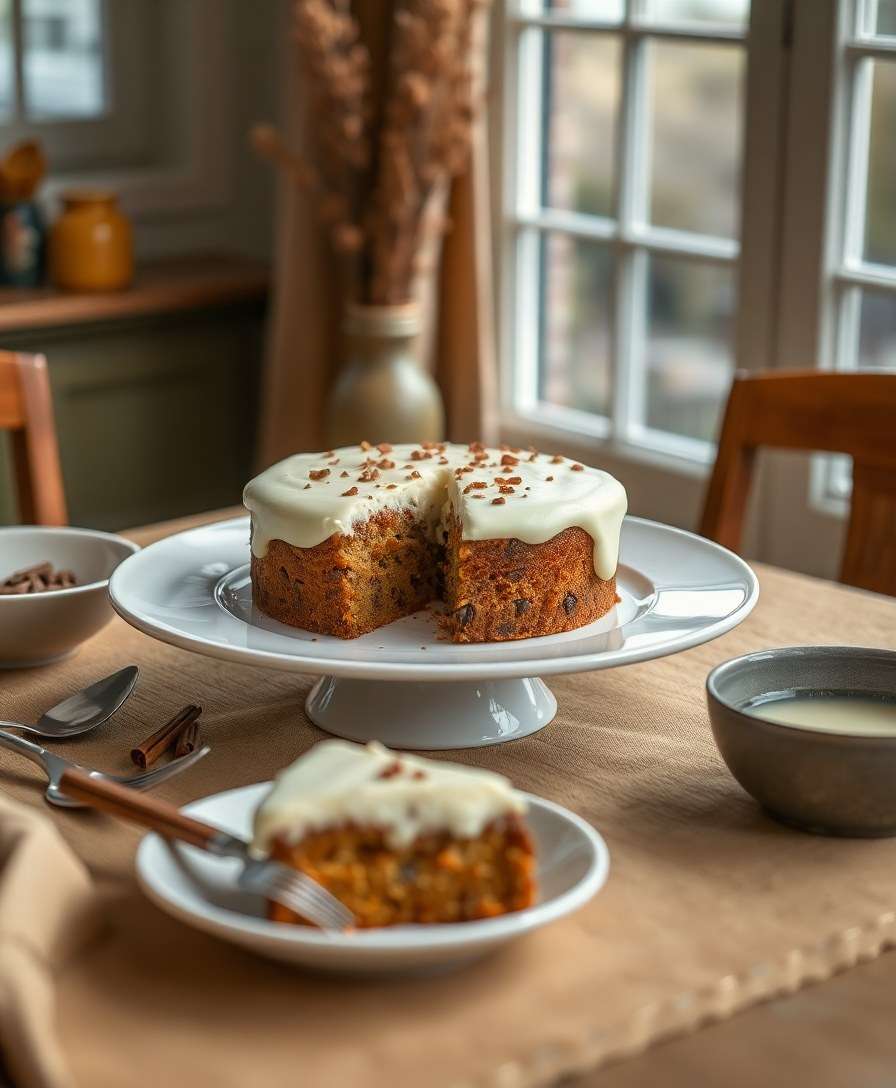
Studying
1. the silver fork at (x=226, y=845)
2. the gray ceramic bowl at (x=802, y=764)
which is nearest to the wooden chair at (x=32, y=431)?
the silver fork at (x=226, y=845)

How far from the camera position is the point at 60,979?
0.78 m

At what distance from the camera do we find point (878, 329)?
2.38 meters

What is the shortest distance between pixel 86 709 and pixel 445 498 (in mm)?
348

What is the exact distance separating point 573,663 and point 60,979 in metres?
0.40

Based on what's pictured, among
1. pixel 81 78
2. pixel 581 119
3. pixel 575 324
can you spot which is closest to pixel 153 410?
pixel 81 78

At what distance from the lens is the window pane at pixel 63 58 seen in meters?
3.16

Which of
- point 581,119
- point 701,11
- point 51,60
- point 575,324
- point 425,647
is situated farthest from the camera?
point 51,60

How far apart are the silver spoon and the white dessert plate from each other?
0.90ft

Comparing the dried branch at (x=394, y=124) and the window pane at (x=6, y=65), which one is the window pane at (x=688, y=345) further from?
the window pane at (x=6, y=65)

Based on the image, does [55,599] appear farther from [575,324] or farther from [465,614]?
[575,324]

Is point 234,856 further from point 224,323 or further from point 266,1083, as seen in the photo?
point 224,323

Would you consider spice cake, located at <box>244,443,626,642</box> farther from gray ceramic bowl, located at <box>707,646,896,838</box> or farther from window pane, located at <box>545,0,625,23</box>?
window pane, located at <box>545,0,625,23</box>

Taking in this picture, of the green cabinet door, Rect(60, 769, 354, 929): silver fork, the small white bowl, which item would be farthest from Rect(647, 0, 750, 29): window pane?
Rect(60, 769, 354, 929): silver fork

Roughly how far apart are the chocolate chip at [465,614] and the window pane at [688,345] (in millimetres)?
1586
